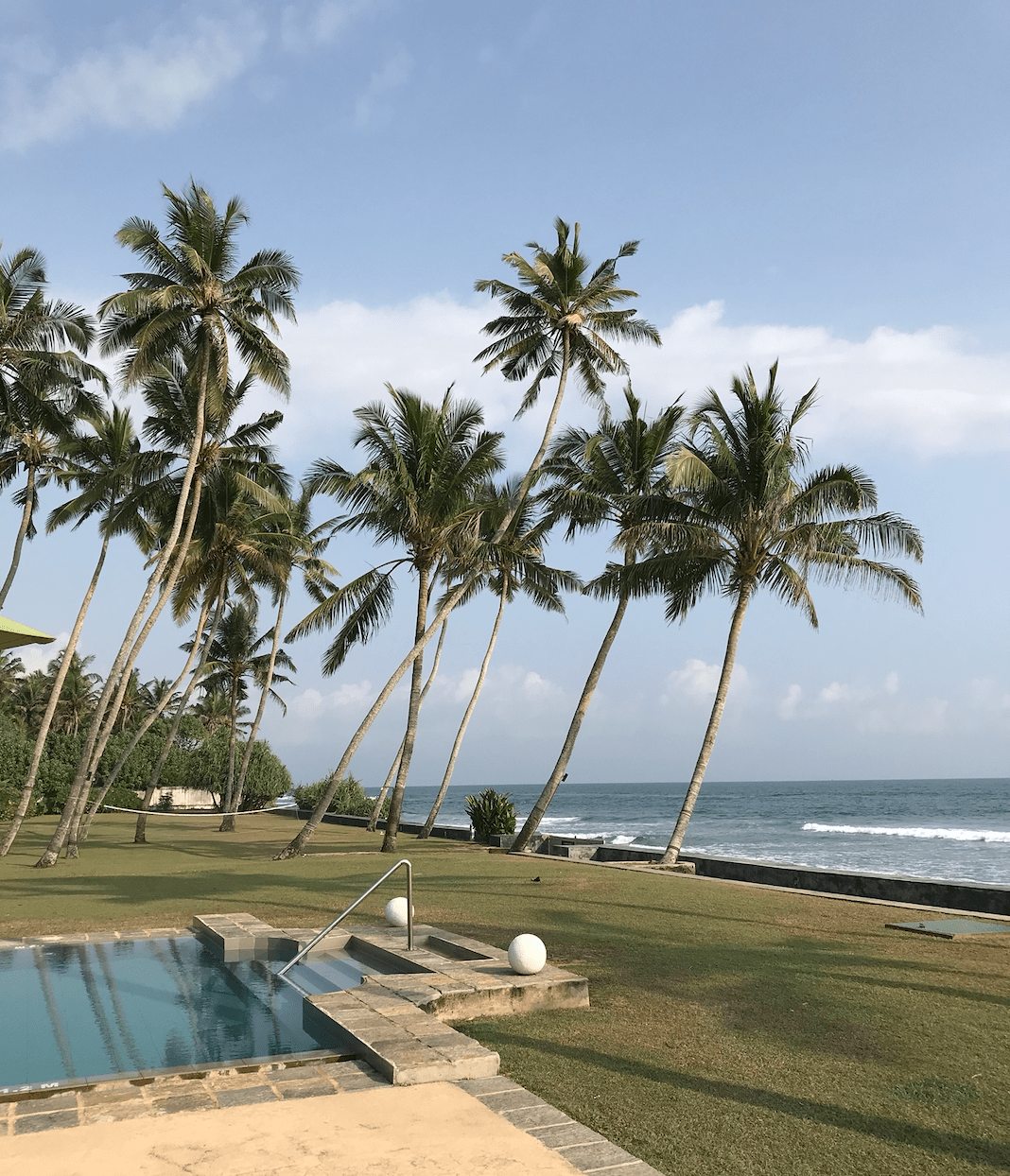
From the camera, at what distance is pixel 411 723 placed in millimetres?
19906

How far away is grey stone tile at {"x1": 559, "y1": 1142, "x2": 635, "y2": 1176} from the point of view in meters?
3.40

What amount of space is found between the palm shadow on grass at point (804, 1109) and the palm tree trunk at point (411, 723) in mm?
13845

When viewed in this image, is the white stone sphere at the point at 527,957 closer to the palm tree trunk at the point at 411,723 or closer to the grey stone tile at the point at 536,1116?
the grey stone tile at the point at 536,1116

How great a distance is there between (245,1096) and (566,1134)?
1555 millimetres

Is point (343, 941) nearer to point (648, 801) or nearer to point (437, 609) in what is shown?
point (437, 609)

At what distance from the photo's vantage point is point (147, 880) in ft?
42.5

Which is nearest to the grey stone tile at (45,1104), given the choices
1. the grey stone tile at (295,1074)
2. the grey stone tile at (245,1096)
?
the grey stone tile at (245,1096)

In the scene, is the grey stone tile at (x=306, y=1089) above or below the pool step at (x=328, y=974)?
above

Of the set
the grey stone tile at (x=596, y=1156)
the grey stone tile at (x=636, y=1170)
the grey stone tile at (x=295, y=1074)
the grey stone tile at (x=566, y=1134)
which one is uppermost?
the grey stone tile at (x=636, y=1170)

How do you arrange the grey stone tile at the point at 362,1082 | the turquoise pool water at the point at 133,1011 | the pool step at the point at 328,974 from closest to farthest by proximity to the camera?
1. the grey stone tile at the point at 362,1082
2. the turquoise pool water at the point at 133,1011
3. the pool step at the point at 328,974

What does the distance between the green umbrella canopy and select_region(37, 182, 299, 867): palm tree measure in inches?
Result: 382

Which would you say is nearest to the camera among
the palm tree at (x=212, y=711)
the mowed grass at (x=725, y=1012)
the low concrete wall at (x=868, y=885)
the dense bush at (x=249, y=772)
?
the mowed grass at (x=725, y=1012)

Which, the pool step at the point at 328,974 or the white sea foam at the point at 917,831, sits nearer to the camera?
the pool step at the point at 328,974

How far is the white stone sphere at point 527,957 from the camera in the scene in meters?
6.12
